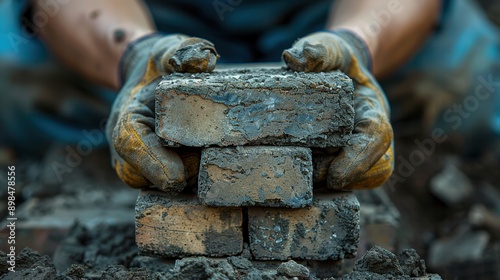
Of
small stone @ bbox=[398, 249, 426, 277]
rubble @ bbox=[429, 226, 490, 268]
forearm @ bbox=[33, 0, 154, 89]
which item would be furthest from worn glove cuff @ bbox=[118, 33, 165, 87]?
rubble @ bbox=[429, 226, 490, 268]

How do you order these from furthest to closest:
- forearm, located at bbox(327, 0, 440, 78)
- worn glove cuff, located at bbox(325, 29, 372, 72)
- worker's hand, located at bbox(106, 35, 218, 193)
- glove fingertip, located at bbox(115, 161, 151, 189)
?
forearm, located at bbox(327, 0, 440, 78) → worn glove cuff, located at bbox(325, 29, 372, 72) → glove fingertip, located at bbox(115, 161, 151, 189) → worker's hand, located at bbox(106, 35, 218, 193)

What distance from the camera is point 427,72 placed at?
13.1ft

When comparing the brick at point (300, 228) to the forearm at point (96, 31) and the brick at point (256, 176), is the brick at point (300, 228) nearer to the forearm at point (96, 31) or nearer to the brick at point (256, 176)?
the brick at point (256, 176)

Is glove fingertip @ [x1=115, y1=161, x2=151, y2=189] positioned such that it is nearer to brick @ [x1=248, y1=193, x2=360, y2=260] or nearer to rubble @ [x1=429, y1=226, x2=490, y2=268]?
brick @ [x1=248, y1=193, x2=360, y2=260]

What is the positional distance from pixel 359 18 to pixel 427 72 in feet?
3.88

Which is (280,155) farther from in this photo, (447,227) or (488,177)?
(488,177)

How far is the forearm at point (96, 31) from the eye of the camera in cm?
302

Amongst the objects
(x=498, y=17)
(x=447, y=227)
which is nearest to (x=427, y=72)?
(x=447, y=227)

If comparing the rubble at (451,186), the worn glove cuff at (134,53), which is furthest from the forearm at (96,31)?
the rubble at (451,186)

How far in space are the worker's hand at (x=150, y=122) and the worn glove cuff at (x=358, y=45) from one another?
59 centimetres

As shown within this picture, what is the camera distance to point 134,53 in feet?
8.92

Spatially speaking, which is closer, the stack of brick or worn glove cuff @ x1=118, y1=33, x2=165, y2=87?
the stack of brick

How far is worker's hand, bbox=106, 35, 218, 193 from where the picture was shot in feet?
6.61

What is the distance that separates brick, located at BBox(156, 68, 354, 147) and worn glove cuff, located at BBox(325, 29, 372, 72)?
602 mm
